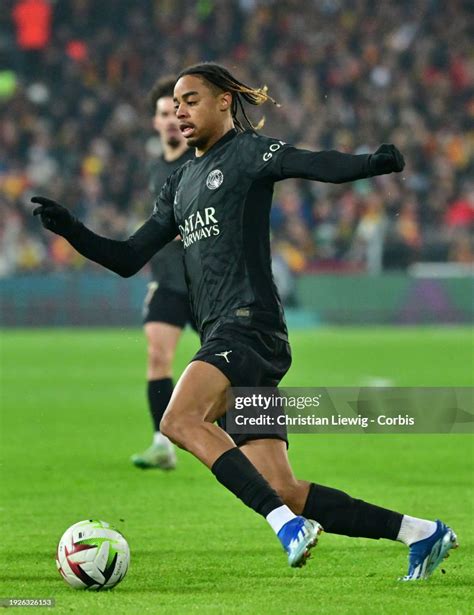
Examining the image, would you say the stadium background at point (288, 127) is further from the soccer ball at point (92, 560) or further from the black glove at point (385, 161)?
the black glove at point (385, 161)

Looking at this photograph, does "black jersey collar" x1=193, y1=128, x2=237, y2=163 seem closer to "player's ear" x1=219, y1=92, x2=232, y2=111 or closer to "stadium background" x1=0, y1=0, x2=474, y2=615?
"player's ear" x1=219, y1=92, x2=232, y2=111

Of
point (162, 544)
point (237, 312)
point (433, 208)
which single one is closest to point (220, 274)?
point (237, 312)

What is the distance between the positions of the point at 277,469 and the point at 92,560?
2.64ft

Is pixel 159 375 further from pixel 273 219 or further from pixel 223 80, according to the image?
pixel 273 219

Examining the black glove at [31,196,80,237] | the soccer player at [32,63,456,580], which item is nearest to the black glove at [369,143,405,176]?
the soccer player at [32,63,456,580]

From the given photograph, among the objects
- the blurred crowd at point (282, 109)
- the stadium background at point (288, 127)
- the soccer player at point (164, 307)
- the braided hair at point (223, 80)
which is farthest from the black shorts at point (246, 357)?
the stadium background at point (288, 127)

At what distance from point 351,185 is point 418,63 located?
3.93 metres

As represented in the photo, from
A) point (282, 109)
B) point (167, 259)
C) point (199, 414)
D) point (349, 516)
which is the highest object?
point (282, 109)

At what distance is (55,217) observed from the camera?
19.7ft

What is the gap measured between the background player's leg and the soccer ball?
4.13m

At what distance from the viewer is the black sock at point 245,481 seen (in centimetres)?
546

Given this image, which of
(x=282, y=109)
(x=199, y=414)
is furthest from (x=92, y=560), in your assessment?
(x=282, y=109)

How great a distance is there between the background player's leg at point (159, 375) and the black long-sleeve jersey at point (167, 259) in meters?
0.31

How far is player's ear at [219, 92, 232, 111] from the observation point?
6.15 metres
